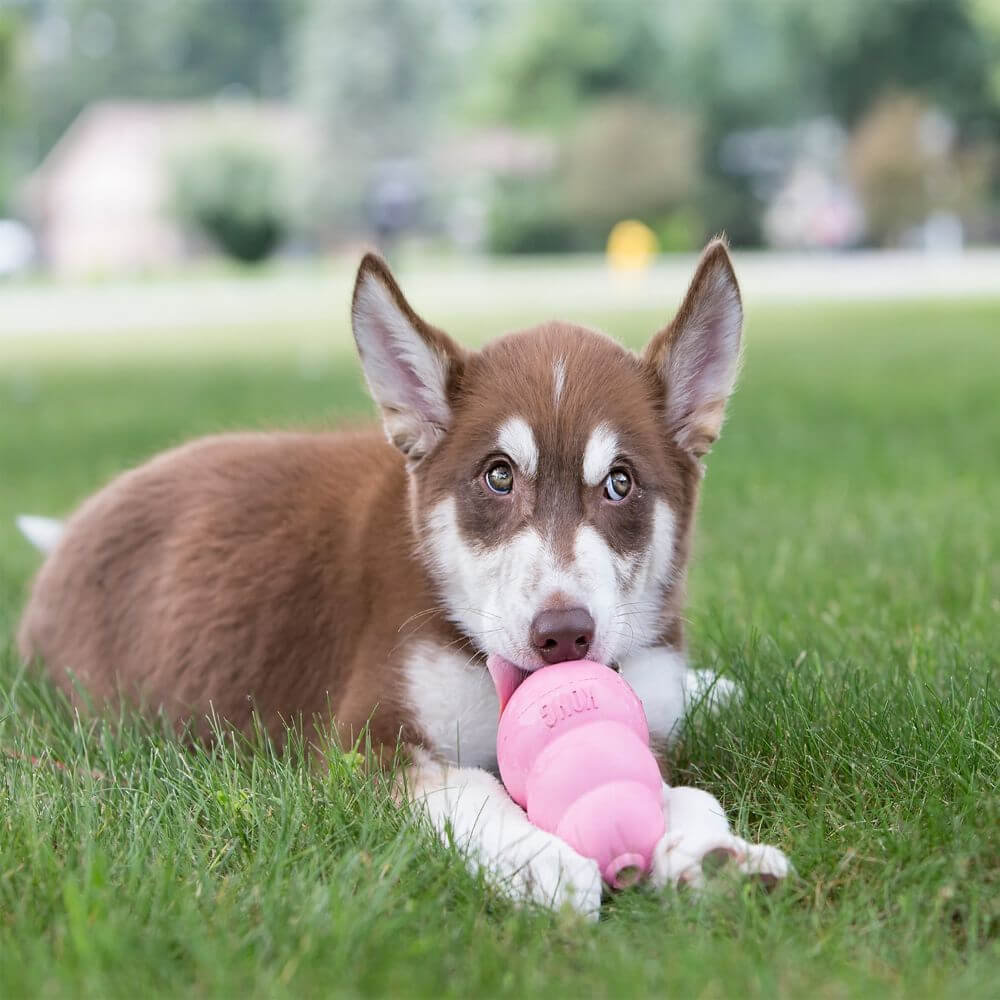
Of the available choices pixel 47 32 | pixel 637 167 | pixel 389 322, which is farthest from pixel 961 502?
pixel 47 32

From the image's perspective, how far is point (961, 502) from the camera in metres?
6.94

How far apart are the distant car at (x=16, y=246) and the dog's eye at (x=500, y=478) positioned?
6206cm

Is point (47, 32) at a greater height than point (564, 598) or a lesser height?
greater

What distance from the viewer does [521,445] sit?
3445 mm

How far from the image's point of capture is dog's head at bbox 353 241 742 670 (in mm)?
3305

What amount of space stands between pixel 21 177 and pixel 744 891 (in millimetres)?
89943

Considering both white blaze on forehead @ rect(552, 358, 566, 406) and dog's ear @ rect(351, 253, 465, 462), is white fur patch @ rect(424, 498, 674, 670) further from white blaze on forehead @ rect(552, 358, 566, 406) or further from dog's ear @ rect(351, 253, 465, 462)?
white blaze on forehead @ rect(552, 358, 566, 406)

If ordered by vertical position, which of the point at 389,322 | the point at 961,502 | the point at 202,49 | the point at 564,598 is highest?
the point at 202,49

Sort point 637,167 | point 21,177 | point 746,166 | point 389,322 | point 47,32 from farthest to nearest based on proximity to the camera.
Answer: point 47,32 → point 21,177 → point 746,166 → point 637,167 → point 389,322

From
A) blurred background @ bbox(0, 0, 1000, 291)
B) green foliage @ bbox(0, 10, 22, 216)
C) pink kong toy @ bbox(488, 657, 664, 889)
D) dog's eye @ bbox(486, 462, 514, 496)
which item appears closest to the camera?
pink kong toy @ bbox(488, 657, 664, 889)

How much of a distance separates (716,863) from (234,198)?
57.8m

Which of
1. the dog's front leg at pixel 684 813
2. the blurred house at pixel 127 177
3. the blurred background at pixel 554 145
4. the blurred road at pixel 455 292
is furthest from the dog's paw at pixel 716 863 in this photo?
the blurred house at pixel 127 177

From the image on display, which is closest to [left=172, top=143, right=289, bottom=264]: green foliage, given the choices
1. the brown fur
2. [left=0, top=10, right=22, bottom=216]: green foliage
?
[left=0, top=10, right=22, bottom=216]: green foliage

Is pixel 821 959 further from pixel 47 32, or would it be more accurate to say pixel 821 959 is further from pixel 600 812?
pixel 47 32
